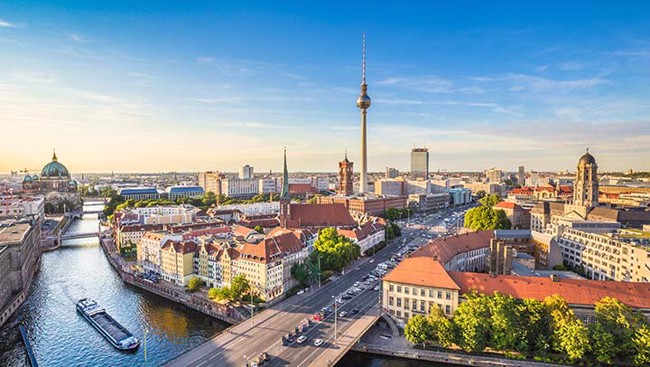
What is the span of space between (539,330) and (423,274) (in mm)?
15137

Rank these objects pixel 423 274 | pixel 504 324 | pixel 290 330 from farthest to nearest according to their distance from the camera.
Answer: pixel 423 274
pixel 290 330
pixel 504 324

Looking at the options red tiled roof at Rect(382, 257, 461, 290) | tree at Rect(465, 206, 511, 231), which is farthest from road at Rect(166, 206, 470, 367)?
tree at Rect(465, 206, 511, 231)

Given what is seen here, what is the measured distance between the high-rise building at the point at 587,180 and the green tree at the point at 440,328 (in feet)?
286

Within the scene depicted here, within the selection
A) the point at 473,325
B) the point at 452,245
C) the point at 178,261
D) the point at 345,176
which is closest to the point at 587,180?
the point at 452,245

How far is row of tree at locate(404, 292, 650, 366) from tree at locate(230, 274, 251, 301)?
28674 mm

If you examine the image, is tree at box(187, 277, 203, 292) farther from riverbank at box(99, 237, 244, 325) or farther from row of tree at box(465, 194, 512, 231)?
row of tree at box(465, 194, 512, 231)

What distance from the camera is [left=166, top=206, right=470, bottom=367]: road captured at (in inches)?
1748

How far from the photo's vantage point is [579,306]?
46.8 meters

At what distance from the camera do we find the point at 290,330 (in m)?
52.1

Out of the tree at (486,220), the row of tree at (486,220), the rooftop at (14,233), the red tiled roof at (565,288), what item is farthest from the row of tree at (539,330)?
the rooftop at (14,233)

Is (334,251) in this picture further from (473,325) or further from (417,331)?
(473,325)

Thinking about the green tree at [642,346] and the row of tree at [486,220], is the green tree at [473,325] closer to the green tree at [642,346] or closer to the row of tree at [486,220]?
the green tree at [642,346]

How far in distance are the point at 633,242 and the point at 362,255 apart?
5484 cm

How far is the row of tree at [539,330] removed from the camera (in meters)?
42.0
